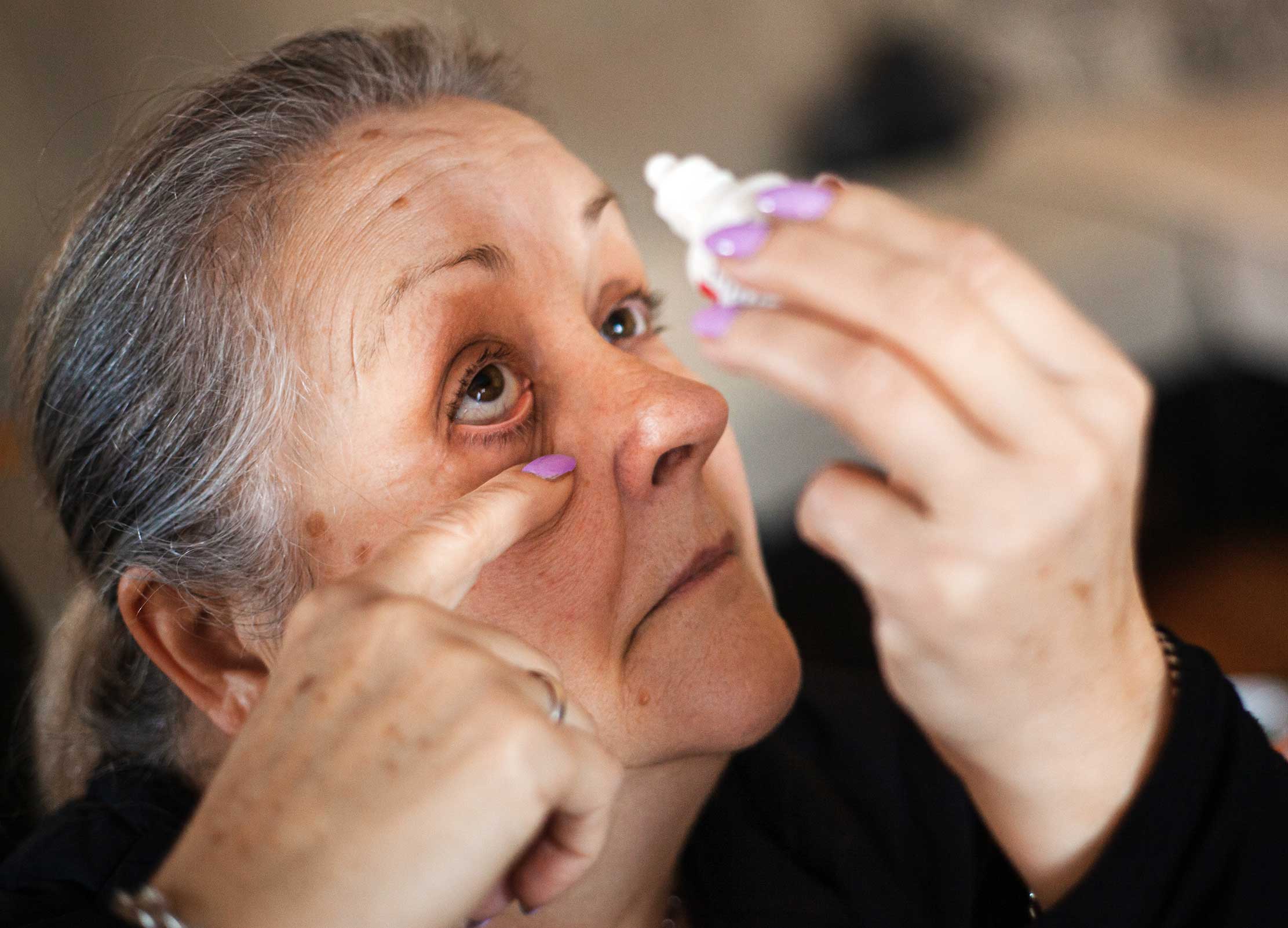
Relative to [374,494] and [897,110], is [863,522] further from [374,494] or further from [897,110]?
[897,110]

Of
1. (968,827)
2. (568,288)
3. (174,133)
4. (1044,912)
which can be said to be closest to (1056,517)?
(1044,912)

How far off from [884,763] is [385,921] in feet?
2.96

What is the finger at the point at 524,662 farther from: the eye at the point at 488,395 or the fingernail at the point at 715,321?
the eye at the point at 488,395

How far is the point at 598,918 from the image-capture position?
0.99 metres

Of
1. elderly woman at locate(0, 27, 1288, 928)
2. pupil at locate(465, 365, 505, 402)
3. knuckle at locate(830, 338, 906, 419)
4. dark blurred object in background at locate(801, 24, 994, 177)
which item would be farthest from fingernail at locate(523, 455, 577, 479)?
dark blurred object in background at locate(801, 24, 994, 177)

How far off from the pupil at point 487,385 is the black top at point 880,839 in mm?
492

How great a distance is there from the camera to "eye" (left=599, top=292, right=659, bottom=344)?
1137mm

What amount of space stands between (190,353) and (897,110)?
8.34 ft

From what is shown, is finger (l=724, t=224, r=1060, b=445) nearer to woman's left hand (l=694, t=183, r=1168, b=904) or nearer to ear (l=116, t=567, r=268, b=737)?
woman's left hand (l=694, t=183, r=1168, b=904)

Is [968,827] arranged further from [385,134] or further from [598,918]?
[385,134]

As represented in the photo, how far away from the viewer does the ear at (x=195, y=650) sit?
0.97 metres

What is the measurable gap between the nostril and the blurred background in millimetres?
976

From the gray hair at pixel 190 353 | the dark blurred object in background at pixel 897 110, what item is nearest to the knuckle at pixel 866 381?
the gray hair at pixel 190 353

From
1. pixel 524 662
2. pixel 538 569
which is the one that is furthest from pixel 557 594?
pixel 524 662
